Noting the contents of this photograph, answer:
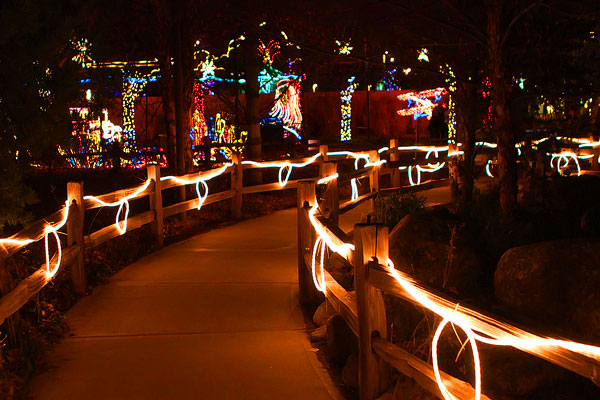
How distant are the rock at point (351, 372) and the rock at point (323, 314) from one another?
3.99ft

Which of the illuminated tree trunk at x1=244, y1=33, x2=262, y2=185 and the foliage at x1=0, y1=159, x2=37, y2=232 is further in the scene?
the illuminated tree trunk at x1=244, y1=33, x2=262, y2=185

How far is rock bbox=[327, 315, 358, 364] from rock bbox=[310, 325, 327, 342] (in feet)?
1.61

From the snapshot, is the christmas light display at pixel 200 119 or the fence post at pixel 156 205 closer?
the fence post at pixel 156 205

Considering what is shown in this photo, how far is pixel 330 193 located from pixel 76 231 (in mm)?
3737

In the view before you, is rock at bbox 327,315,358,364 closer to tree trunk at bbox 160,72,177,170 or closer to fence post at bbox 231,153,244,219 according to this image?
fence post at bbox 231,153,244,219

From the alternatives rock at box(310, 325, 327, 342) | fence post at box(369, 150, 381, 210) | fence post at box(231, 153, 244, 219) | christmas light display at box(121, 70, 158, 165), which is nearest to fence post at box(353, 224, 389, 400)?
rock at box(310, 325, 327, 342)

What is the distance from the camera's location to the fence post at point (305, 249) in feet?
23.6

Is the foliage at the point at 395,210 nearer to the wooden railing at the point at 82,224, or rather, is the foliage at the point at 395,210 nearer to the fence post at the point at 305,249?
the wooden railing at the point at 82,224

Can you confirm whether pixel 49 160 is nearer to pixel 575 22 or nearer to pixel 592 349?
pixel 575 22

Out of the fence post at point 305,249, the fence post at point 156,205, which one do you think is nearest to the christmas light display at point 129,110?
the fence post at point 156,205

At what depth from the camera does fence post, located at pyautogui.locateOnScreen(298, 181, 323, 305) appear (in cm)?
719

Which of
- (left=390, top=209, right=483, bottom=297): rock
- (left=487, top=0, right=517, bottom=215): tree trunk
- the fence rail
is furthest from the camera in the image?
(left=487, top=0, right=517, bottom=215): tree trunk

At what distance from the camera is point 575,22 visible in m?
Result: 9.71

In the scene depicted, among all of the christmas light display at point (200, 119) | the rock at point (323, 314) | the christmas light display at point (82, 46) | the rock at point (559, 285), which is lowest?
the rock at point (323, 314)
